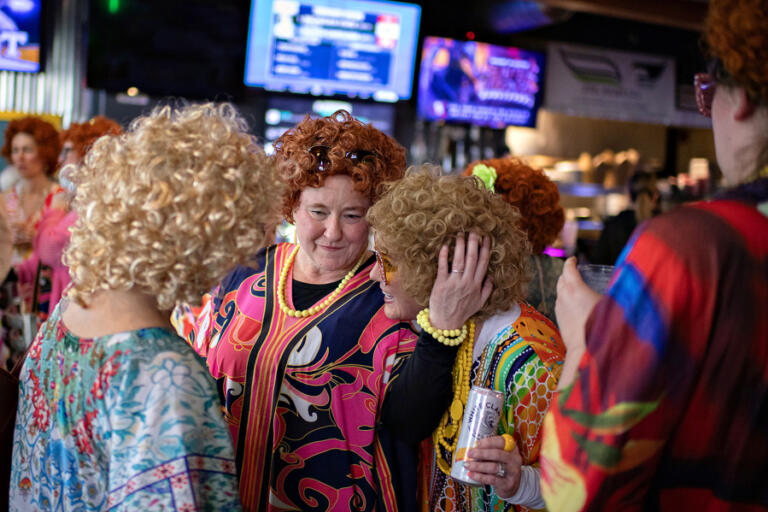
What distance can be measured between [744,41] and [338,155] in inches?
42.3

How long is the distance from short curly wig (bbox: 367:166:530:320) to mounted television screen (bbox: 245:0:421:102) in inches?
180

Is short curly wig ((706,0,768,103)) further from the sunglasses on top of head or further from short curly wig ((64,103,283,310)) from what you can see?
the sunglasses on top of head

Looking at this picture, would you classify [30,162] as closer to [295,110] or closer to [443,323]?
[295,110]

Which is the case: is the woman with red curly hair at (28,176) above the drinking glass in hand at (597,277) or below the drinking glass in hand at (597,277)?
below

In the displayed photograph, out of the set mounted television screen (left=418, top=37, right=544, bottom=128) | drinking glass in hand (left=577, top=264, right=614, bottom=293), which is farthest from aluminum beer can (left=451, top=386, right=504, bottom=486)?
mounted television screen (left=418, top=37, right=544, bottom=128)

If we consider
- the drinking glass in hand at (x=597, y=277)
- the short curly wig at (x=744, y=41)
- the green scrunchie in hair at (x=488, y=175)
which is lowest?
the drinking glass in hand at (x=597, y=277)

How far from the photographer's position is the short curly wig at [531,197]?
2453 millimetres

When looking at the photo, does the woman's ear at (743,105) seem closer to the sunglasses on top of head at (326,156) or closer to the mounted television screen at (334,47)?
the sunglasses on top of head at (326,156)

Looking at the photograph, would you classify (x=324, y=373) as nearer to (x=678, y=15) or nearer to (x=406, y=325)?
(x=406, y=325)

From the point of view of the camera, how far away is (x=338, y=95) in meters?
6.11

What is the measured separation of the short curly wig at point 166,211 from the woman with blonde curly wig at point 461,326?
1.55 feet

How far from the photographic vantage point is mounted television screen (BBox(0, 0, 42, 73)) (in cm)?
521

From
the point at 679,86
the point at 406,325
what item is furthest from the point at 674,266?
the point at 679,86

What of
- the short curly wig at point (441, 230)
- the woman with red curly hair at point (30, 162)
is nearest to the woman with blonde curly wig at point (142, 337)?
the short curly wig at point (441, 230)
